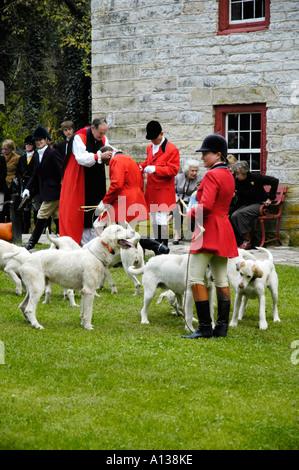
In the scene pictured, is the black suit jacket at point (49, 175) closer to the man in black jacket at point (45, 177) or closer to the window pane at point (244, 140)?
the man in black jacket at point (45, 177)

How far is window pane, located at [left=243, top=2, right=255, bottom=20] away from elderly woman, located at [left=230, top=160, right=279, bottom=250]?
3.08m

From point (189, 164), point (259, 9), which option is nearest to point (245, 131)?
point (189, 164)

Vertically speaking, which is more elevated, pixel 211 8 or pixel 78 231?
pixel 211 8

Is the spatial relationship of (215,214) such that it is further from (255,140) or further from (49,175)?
(255,140)

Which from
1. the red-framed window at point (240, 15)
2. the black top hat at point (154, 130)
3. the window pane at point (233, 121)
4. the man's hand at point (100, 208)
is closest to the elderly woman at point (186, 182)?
the window pane at point (233, 121)

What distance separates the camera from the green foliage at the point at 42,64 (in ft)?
74.4

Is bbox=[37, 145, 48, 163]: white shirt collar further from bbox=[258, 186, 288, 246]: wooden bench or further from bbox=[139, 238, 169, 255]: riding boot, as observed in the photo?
bbox=[258, 186, 288, 246]: wooden bench

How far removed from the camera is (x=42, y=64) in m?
31.3

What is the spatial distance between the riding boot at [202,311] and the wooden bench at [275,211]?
676cm

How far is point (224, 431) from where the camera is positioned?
183 inches

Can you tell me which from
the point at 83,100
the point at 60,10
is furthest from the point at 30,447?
the point at 83,100

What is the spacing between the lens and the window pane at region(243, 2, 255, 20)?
564 inches
